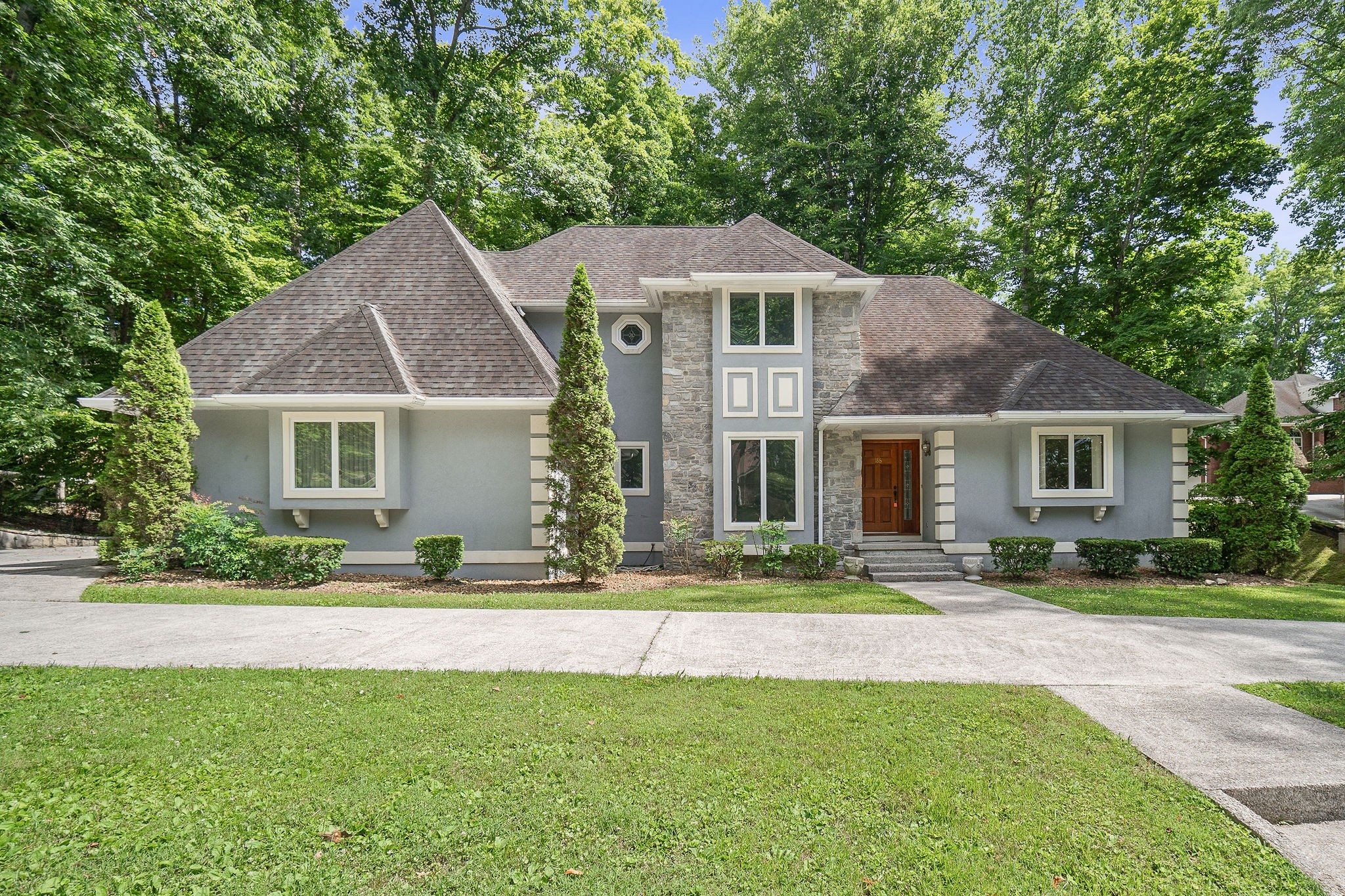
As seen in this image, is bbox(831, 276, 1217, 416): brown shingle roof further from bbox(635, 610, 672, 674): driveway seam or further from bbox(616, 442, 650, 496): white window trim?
bbox(635, 610, 672, 674): driveway seam

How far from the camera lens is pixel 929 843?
2719 millimetres

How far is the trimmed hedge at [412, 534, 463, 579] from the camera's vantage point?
9.34 meters

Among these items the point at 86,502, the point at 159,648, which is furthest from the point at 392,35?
the point at 159,648

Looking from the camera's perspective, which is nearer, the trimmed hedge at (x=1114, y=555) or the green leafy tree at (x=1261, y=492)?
the trimmed hedge at (x=1114, y=555)

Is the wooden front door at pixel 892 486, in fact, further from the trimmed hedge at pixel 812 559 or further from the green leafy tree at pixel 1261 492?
the green leafy tree at pixel 1261 492

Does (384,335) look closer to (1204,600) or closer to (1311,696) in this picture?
(1311,696)

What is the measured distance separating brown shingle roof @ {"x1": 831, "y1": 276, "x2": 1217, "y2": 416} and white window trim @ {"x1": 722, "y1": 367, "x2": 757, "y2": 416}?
1720mm

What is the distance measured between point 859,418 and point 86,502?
828 inches

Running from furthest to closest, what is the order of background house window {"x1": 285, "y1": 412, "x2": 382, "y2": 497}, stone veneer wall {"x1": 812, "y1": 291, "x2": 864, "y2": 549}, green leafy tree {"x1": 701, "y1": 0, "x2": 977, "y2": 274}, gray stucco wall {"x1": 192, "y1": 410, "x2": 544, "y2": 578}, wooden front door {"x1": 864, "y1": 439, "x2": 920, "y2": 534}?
green leafy tree {"x1": 701, "y1": 0, "x2": 977, "y2": 274}, wooden front door {"x1": 864, "y1": 439, "x2": 920, "y2": 534}, stone veneer wall {"x1": 812, "y1": 291, "x2": 864, "y2": 549}, gray stucco wall {"x1": 192, "y1": 410, "x2": 544, "y2": 578}, background house window {"x1": 285, "y1": 412, "x2": 382, "y2": 497}

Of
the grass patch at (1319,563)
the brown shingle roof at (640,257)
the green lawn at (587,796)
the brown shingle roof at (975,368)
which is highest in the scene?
the brown shingle roof at (640,257)

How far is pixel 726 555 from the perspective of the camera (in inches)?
419

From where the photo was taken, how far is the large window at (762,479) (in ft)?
37.4

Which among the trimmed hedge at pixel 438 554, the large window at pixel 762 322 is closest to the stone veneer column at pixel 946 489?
the large window at pixel 762 322

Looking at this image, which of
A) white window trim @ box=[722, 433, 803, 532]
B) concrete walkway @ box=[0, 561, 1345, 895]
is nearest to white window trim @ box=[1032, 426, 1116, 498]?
concrete walkway @ box=[0, 561, 1345, 895]
